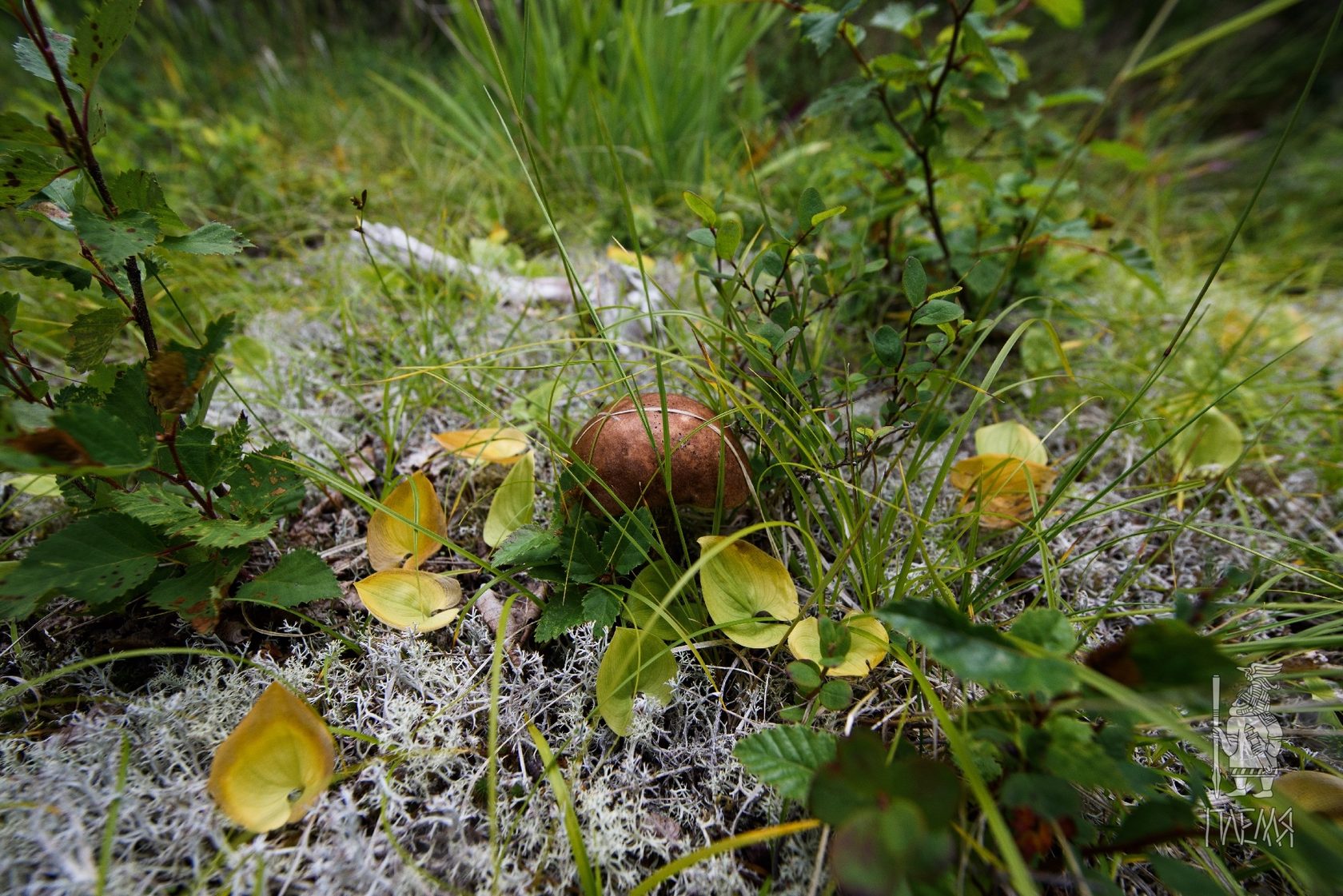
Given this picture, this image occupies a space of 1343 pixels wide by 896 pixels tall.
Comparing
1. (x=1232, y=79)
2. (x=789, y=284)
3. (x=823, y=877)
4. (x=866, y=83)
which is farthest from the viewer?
(x=1232, y=79)

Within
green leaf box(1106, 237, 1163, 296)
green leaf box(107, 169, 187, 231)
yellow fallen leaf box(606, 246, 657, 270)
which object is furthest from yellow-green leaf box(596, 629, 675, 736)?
green leaf box(1106, 237, 1163, 296)

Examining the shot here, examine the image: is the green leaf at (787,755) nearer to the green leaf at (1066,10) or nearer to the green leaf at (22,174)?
the green leaf at (22,174)

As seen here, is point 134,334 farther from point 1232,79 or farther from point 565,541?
point 1232,79

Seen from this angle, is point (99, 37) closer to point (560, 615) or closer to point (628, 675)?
point (560, 615)

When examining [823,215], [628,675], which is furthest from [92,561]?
[823,215]

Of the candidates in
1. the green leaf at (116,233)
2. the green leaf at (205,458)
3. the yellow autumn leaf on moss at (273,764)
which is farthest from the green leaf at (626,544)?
the green leaf at (116,233)

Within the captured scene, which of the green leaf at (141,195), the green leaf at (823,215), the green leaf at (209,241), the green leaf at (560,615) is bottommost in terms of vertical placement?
the green leaf at (560,615)

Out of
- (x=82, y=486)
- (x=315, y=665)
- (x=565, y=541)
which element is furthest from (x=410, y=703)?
(x=82, y=486)
